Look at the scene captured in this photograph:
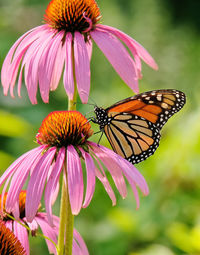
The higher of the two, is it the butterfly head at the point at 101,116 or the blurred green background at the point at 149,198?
the butterfly head at the point at 101,116

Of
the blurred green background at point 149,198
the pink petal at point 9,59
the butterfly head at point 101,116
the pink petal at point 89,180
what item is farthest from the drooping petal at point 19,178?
the blurred green background at point 149,198

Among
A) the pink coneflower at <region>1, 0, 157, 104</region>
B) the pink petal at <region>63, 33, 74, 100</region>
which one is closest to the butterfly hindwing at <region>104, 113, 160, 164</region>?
the pink coneflower at <region>1, 0, 157, 104</region>

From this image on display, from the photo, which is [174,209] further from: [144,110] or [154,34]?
[154,34]

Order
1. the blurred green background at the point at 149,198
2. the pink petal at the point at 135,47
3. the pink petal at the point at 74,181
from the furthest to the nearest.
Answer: the blurred green background at the point at 149,198, the pink petal at the point at 135,47, the pink petal at the point at 74,181

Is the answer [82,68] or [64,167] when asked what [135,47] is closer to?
[82,68]

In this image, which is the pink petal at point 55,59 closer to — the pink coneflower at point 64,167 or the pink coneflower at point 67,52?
the pink coneflower at point 67,52

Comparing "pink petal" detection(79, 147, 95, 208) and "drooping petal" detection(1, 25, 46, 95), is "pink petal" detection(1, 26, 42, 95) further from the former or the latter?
"pink petal" detection(79, 147, 95, 208)

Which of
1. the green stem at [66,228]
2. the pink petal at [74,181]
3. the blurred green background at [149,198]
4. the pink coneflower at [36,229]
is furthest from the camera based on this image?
the blurred green background at [149,198]
